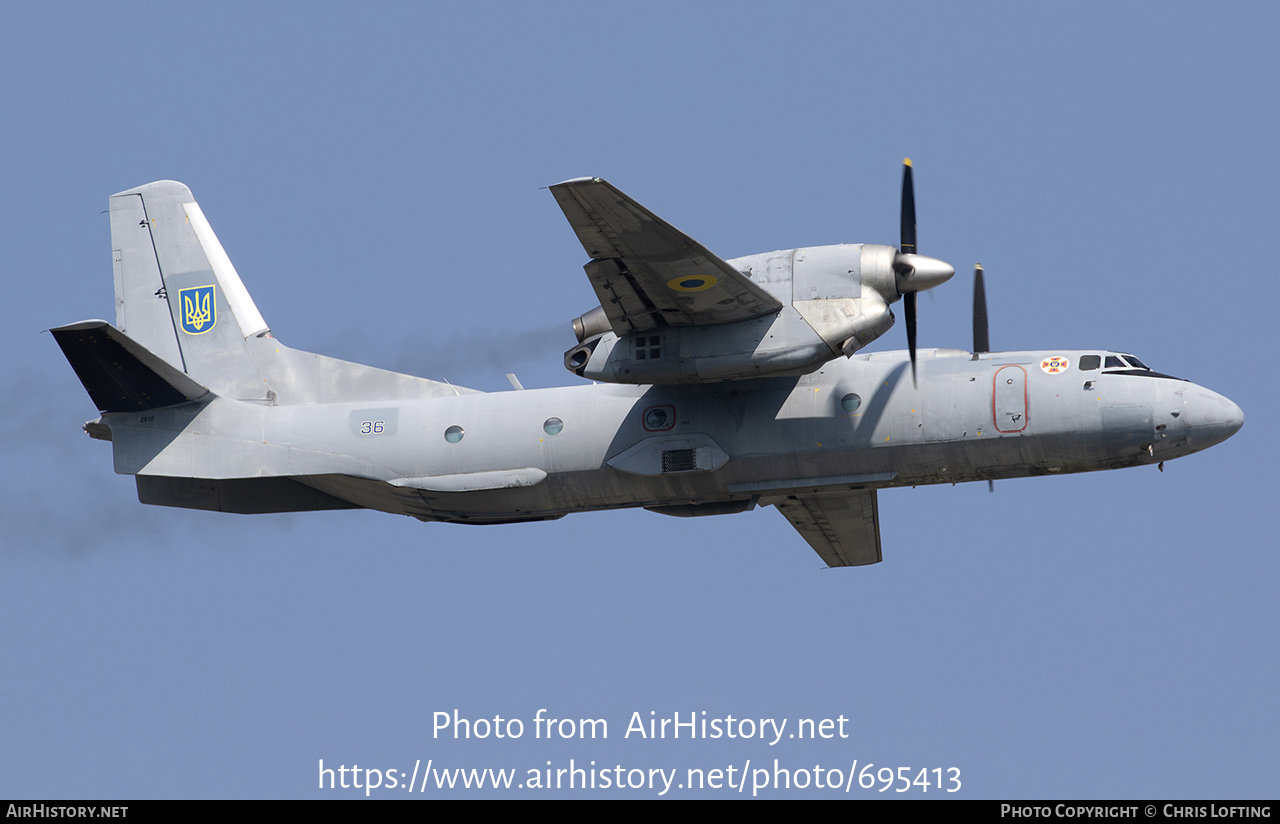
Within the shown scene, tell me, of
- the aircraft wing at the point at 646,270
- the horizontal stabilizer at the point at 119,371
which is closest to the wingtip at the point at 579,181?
the aircraft wing at the point at 646,270

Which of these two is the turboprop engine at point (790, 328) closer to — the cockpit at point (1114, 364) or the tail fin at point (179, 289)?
the cockpit at point (1114, 364)

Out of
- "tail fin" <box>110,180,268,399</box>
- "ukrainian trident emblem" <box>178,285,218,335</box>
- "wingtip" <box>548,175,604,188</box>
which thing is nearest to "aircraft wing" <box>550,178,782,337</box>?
"wingtip" <box>548,175,604,188</box>

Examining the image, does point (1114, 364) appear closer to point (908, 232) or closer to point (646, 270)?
point (908, 232)

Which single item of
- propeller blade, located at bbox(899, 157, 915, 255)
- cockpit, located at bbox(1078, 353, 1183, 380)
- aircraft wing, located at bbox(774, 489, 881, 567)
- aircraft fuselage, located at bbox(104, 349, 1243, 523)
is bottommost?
aircraft wing, located at bbox(774, 489, 881, 567)

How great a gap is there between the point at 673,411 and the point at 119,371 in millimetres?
9029

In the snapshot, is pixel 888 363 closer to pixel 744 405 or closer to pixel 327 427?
pixel 744 405

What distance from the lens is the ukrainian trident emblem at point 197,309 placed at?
28.4 metres

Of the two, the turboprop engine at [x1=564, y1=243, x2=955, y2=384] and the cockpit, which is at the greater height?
the turboprop engine at [x1=564, y1=243, x2=955, y2=384]

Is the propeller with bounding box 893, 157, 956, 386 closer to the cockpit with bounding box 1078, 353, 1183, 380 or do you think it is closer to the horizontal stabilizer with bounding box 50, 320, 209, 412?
the cockpit with bounding box 1078, 353, 1183, 380

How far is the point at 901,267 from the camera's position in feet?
72.3

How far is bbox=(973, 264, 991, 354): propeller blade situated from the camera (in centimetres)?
2417

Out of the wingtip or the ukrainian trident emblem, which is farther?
the ukrainian trident emblem

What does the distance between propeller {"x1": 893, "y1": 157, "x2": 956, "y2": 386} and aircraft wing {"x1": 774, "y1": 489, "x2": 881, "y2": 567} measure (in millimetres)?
3790
